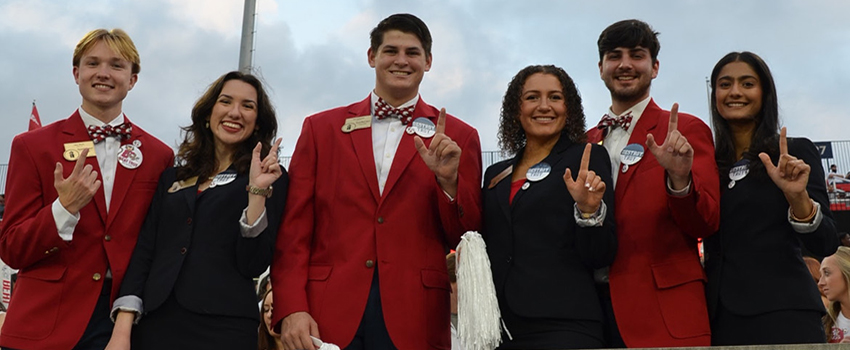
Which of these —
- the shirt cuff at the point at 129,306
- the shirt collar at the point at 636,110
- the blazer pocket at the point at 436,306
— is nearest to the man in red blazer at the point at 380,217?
the blazer pocket at the point at 436,306

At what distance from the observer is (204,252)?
379 cm

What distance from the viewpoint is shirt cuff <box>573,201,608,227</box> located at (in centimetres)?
336

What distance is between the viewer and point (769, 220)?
360 centimetres

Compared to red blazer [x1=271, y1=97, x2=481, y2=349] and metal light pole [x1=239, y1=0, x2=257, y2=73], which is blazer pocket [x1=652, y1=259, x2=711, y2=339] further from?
metal light pole [x1=239, y1=0, x2=257, y2=73]

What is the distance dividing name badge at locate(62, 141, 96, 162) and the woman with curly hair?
1938 millimetres

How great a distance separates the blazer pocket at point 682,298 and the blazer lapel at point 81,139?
2.58m

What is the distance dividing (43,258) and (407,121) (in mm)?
1811

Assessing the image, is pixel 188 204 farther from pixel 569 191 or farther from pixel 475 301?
pixel 569 191

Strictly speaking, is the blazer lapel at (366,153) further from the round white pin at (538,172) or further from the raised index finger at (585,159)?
the raised index finger at (585,159)

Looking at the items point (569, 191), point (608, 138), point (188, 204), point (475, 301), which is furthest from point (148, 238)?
point (608, 138)

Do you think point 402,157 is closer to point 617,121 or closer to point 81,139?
point 617,121

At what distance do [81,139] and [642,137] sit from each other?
8.98 ft

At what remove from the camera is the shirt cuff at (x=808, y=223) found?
136 inches

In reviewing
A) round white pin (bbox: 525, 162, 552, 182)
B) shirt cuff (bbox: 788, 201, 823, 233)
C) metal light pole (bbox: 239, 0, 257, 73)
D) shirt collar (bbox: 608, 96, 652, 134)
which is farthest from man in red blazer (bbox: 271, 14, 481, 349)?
metal light pole (bbox: 239, 0, 257, 73)
